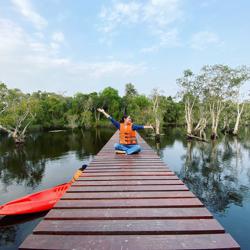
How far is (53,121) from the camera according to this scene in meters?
49.2

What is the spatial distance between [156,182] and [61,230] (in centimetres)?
232

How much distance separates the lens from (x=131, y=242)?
1.99 m

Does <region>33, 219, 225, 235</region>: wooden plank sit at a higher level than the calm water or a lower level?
higher

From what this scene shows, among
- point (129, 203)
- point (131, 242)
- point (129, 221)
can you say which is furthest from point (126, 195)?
point (131, 242)

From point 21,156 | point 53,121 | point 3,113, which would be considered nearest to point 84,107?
point 53,121

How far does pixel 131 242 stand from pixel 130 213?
0.61 m

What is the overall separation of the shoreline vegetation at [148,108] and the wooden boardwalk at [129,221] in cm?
2132

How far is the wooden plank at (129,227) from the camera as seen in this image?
215 centimetres

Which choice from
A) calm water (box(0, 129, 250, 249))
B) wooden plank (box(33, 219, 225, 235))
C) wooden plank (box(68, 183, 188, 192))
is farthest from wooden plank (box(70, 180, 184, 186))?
calm water (box(0, 129, 250, 249))

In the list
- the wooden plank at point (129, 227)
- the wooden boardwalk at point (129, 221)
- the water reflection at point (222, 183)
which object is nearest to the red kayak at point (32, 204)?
the wooden boardwalk at point (129, 221)

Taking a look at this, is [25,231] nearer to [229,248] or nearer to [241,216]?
[229,248]

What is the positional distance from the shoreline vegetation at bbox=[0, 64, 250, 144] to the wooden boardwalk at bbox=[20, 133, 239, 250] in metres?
21.3

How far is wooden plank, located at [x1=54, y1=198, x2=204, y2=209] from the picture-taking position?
2826 millimetres

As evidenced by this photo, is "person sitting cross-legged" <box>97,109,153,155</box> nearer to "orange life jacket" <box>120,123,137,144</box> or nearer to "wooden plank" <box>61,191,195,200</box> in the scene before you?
"orange life jacket" <box>120,123,137,144</box>
